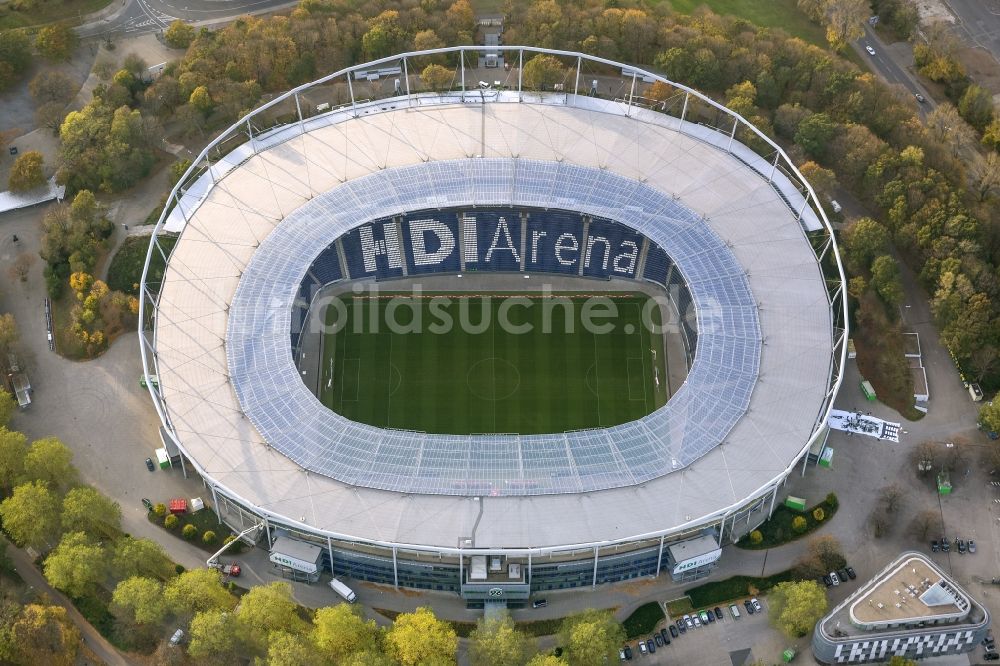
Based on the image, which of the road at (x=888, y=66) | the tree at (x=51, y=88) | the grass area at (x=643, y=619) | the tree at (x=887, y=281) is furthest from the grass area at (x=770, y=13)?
the grass area at (x=643, y=619)

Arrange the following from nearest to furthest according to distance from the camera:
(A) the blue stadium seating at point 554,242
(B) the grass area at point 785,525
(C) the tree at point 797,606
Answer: (C) the tree at point 797,606, (B) the grass area at point 785,525, (A) the blue stadium seating at point 554,242

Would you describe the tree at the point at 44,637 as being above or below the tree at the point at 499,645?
below

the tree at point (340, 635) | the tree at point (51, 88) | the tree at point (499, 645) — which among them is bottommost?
the tree at point (340, 635)

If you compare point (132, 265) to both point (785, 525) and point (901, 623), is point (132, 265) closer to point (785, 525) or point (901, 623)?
point (785, 525)

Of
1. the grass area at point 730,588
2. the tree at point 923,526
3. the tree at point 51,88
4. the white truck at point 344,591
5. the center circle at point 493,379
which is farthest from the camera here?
the tree at point 51,88

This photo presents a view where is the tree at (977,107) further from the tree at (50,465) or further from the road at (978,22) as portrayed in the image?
the tree at (50,465)

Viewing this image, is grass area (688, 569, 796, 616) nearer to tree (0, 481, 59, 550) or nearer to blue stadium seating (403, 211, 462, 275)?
blue stadium seating (403, 211, 462, 275)

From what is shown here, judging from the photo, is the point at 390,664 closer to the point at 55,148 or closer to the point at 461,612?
the point at 461,612

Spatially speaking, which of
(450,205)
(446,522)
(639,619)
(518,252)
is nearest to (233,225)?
(450,205)
